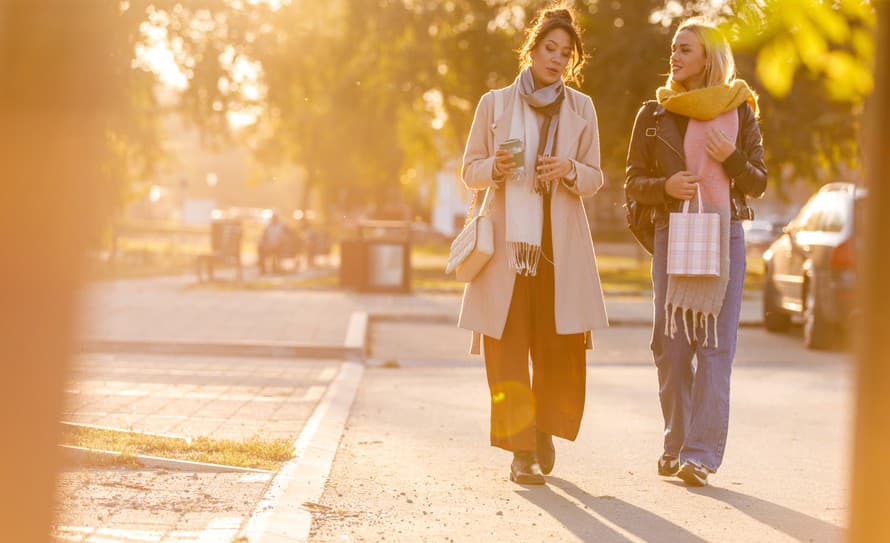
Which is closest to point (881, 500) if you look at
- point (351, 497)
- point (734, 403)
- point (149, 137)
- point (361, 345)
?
point (351, 497)

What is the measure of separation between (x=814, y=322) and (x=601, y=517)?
9.35m

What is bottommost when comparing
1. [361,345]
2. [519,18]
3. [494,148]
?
[361,345]

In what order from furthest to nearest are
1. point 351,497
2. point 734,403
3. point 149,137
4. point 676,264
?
point 149,137 → point 734,403 → point 676,264 → point 351,497

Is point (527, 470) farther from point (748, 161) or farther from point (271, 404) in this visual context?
point (271, 404)

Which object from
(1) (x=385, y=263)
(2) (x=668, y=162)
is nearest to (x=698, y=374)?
(2) (x=668, y=162)

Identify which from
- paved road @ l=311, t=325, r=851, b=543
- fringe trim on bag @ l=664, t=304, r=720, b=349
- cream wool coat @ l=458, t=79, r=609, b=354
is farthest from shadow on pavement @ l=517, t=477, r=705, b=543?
fringe trim on bag @ l=664, t=304, r=720, b=349

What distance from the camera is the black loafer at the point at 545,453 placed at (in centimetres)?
611

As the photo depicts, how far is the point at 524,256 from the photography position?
5.92m

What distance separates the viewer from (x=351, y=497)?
18.1 ft

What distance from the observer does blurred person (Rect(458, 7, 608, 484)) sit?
5.94 meters

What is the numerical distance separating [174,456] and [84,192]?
2.64 meters

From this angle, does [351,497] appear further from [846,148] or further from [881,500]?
[846,148]

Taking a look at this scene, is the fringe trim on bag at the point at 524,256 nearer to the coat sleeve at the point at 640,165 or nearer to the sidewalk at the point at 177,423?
the coat sleeve at the point at 640,165

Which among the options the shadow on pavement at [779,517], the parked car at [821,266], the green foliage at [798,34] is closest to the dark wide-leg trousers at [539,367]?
the shadow on pavement at [779,517]
